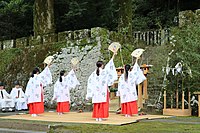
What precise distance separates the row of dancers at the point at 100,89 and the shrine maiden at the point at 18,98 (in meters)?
2.10

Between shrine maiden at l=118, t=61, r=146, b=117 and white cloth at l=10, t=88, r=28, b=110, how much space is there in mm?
4710

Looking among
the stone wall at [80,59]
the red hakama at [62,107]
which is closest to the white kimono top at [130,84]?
the red hakama at [62,107]

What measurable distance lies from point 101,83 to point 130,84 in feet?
3.28

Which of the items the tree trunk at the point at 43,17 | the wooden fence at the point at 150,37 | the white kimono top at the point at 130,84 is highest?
the tree trunk at the point at 43,17

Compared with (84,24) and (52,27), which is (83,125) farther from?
(84,24)

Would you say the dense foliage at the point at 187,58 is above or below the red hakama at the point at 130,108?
above

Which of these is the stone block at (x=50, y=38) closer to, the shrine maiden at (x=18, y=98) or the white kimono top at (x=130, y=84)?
the shrine maiden at (x=18, y=98)

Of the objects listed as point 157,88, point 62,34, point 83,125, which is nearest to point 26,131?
point 83,125

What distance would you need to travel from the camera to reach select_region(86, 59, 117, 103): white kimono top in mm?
8883

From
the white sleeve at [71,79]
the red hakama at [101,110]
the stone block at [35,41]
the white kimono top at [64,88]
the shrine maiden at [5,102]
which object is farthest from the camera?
the stone block at [35,41]

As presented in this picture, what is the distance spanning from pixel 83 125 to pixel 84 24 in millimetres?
11995

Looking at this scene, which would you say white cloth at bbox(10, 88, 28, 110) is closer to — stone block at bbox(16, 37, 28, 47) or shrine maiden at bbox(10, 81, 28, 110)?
shrine maiden at bbox(10, 81, 28, 110)

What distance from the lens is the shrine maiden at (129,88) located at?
9555 millimetres

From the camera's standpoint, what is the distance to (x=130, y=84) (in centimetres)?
966
